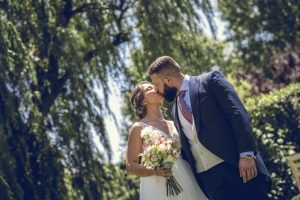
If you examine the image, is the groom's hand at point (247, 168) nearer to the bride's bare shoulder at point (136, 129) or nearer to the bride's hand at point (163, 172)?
the bride's hand at point (163, 172)

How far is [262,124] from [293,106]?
21.3 inches

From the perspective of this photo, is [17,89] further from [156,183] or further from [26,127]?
[156,183]

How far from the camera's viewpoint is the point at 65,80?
8.89 m

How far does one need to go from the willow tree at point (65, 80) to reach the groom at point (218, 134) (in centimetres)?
312

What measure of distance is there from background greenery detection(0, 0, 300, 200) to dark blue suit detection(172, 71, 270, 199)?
3.27 m

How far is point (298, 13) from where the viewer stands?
65.5 ft

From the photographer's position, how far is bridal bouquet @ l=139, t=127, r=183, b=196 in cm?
481

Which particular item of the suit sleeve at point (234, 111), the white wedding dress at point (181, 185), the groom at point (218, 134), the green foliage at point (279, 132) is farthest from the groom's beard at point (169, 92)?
the green foliage at point (279, 132)

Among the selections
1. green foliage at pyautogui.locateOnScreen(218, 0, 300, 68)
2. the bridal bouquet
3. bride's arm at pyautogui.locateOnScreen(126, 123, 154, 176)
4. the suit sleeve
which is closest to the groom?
the suit sleeve

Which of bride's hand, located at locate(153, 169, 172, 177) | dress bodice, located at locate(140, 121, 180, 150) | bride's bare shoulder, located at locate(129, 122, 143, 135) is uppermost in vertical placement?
bride's bare shoulder, located at locate(129, 122, 143, 135)

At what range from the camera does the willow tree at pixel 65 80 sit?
7457 mm

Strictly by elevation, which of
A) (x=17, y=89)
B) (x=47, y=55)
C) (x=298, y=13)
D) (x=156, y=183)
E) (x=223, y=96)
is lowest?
(x=156, y=183)

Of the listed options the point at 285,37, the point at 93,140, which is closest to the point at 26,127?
the point at 93,140

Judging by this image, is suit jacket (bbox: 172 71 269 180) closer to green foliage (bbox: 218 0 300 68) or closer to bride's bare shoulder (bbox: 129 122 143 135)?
bride's bare shoulder (bbox: 129 122 143 135)
